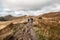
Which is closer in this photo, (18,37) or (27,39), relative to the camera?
(27,39)

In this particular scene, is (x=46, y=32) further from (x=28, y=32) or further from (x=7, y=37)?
(x=7, y=37)

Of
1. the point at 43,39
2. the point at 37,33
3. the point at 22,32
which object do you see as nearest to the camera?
the point at 43,39

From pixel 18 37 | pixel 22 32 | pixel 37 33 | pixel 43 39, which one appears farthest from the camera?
pixel 22 32

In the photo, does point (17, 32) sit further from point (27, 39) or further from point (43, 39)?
point (43, 39)

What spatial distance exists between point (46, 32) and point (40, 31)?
102cm

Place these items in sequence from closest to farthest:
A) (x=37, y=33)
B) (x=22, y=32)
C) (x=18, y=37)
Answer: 1. (x=37, y=33)
2. (x=18, y=37)
3. (x=22, y=32)

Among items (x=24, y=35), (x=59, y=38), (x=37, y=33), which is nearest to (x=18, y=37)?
(x=24, y=35)

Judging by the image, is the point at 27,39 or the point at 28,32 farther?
the point at 28,32

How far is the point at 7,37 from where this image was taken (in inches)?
1106

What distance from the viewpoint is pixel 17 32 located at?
101 ft

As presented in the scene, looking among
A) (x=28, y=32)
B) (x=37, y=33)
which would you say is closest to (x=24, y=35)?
(x=28, y=32)

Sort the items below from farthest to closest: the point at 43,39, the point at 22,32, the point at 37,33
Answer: the point at 22,32 < the point at 37,33 < the point at 43,39

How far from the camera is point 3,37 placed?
2772 cm

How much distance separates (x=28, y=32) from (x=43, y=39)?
4805 mm
